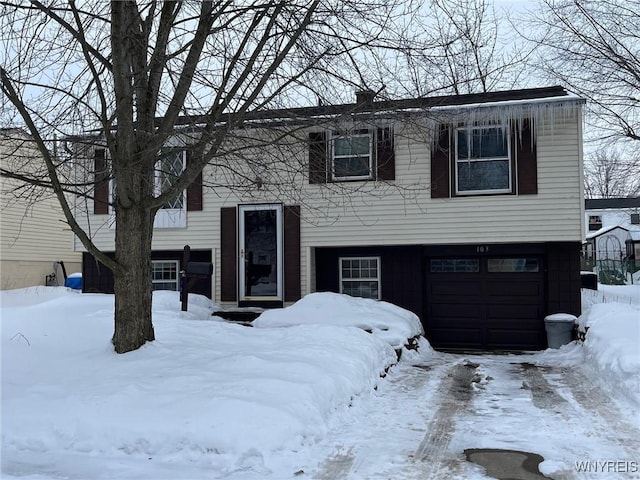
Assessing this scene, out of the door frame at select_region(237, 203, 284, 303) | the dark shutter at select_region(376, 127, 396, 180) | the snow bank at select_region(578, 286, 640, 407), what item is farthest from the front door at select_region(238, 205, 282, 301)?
the snow bank at select_region(578, 286, 640, 407)

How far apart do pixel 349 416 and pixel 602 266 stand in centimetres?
2803

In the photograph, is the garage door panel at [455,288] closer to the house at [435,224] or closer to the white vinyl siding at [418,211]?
the house at [435,224]

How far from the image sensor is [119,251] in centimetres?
709

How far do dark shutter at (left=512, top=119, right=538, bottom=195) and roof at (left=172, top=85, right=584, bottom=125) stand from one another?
68 centimetres

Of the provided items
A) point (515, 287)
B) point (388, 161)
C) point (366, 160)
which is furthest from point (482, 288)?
point (366, 160)

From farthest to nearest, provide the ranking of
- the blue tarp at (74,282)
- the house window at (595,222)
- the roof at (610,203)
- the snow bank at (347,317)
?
the house window at (595,222), the roof at (610,203), the blue tarp at (74,282), the snow bank at (347,317)

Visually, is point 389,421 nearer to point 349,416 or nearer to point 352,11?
point 349,416

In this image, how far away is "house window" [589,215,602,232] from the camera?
152ft

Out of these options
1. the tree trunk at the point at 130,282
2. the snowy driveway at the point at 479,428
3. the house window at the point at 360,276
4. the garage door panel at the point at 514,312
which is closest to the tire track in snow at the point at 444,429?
the snowy driveway at the point at 479,428

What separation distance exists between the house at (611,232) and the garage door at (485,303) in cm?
1982

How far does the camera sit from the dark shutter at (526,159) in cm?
1237

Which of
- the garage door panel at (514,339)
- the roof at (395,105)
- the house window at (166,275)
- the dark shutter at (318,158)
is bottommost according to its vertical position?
the garage door panel at (514,339)

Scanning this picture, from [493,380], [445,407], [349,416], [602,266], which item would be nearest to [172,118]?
[349,416]

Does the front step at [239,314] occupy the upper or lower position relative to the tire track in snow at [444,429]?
upper
